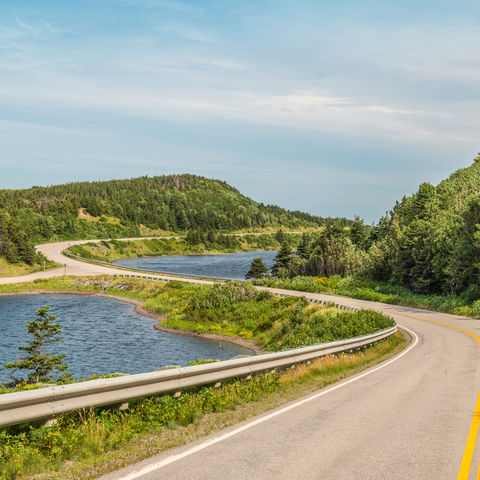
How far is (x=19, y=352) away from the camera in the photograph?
125ft

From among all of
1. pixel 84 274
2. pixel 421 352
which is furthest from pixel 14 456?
pixel 84 274

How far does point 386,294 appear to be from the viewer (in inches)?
2136

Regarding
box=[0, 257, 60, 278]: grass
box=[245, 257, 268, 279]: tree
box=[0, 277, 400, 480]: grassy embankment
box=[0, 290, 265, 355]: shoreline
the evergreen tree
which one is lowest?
box=[0, 290, 265, 355]: shoreline

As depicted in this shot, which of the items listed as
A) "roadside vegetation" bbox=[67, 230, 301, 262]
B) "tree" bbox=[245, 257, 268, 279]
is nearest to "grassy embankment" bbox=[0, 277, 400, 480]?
"tree" bbox=[245, 257, 268, 279]

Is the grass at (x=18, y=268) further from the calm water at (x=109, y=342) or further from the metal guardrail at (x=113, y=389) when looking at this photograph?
the metal guardrail at (x=113, y=389)

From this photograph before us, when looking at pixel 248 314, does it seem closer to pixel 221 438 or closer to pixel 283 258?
pixel 221 438

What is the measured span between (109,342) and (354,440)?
36.8m

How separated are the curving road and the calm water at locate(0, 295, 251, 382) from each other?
2362 cm

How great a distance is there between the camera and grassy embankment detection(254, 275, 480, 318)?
42734mm

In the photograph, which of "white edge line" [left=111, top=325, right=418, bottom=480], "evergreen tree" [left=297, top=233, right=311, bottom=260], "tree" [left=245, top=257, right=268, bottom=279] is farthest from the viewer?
"evergreen tree" [left=297, top=233, right=311, bottom=260]

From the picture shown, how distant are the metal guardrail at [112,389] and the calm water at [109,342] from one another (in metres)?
23.2

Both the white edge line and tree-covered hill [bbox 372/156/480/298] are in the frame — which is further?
tree-covered hill [bbox 372/156/480/298]

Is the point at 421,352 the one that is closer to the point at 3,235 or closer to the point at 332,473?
the point at 332,473

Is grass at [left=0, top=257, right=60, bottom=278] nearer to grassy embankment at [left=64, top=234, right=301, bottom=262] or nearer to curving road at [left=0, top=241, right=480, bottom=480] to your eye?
grassy embankment at [left=64, top=234, right=301, bottom=262]
